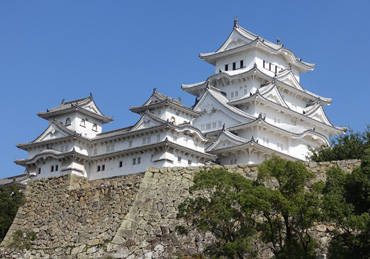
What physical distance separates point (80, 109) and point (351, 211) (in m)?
54.4

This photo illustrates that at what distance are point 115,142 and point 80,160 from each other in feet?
12.6

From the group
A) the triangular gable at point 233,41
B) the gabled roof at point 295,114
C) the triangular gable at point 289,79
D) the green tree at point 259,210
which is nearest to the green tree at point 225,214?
the green tree at point 259,210

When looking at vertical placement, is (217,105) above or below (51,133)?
above

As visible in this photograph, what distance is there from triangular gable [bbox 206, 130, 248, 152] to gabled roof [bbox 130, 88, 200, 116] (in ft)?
15.6

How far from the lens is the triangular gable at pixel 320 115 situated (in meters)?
78.5

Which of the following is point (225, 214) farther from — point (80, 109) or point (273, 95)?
point (273, 95)

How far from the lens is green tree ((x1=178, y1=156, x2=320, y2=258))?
74.1 feet

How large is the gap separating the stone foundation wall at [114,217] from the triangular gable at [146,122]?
3410 centimetres

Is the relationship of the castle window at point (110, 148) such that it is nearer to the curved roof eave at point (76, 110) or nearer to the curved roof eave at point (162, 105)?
the curved roof eave at point (162, 105)

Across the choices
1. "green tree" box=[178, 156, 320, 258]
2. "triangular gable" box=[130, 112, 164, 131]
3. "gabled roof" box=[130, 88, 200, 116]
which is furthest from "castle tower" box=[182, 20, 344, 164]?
"green tree" box=[178, 156, 320, 258]

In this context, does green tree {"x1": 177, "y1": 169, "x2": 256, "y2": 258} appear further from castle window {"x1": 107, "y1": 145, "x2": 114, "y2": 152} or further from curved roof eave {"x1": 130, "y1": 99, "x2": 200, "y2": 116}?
castle window {"x1": 107, "y1": 145, "x2": 114, "y2": 152}

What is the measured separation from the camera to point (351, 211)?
70.4 ft

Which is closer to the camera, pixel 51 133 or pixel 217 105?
pixel 51 133

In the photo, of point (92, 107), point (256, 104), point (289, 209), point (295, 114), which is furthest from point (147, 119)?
point (289, 209)
